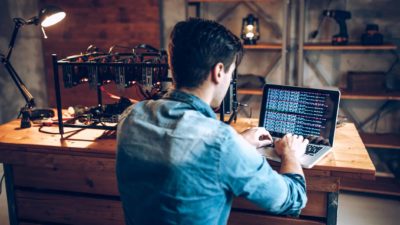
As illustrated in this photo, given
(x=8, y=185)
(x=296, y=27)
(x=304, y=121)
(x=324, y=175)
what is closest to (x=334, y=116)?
(x=304, y=121)

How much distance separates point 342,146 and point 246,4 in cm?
230

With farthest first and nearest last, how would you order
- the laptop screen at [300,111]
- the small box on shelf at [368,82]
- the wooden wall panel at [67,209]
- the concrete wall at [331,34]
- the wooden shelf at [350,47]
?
1. the concrete wall at [331,34]
2. the small box on shelf at [368,82]
3. the wooden shelf at [350,47]
4. the wooden wall panel at [67,209]
5. the laptop screen at [300,111]

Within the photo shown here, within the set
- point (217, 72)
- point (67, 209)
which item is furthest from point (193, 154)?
point (67, 209)

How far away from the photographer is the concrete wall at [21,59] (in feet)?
13.5

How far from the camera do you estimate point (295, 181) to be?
140 centimetres

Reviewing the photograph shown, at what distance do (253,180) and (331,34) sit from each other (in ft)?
9.76

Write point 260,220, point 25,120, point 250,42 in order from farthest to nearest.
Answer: point 250,42 → point 25,120 → point 260,220

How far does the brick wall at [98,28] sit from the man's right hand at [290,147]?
2.64 meters

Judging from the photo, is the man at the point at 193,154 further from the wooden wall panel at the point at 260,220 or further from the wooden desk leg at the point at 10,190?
the wooden desk leg at the point at 10,190

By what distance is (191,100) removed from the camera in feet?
4.24

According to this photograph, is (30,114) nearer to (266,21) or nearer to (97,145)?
(97,145)

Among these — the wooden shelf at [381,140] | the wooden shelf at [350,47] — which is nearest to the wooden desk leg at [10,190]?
the wooden shelf at [350,47]

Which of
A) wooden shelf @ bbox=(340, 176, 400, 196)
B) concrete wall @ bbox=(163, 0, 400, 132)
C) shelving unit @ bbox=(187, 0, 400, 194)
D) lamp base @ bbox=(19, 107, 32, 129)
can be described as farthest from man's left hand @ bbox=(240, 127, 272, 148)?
concrete wall @ bbox=(163, 0, 400, 132)

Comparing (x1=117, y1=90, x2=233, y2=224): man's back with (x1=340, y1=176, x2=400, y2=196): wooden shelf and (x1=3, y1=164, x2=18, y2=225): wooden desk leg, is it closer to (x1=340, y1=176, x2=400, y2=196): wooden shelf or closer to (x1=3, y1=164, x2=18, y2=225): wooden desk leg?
(x1=3, y1=164, x2=18, y2=225): wooden desk leg
